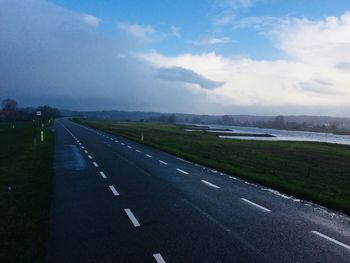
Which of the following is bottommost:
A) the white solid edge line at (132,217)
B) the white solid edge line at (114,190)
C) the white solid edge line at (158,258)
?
the white solid edge line at (114,190)

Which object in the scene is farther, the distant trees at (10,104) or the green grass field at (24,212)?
the distant trees at (10,104)

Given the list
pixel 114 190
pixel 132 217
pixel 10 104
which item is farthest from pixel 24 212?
pixel 10 104

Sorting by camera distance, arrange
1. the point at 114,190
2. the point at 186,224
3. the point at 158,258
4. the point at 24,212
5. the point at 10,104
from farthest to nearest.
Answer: the point at 10,104 < the point at 114,190 < the point at 24,212 < the point at 186,224 < the point at 158,258

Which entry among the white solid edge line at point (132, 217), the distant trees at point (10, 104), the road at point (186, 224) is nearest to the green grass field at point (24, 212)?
the road at point (186, 224)

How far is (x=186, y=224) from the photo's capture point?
8.14 meters

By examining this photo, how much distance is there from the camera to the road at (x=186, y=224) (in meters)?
6.39

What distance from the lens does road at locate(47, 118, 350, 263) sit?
252 inches

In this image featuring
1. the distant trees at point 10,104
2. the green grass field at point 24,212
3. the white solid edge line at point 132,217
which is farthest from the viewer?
the distant trees at point 10,104

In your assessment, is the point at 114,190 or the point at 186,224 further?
the point at 114,190

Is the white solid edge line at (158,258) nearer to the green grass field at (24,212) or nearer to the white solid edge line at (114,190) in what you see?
the green grass field at (24,212)

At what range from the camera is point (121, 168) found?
17.6 metres

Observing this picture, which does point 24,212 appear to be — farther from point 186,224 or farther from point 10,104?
point 10,104

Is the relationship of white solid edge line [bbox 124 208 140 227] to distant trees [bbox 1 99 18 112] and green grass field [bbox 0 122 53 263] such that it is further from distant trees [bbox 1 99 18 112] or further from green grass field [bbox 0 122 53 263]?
distant trees [bbox 1 99 18 112]

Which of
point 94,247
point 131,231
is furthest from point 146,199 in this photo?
point 94,247
